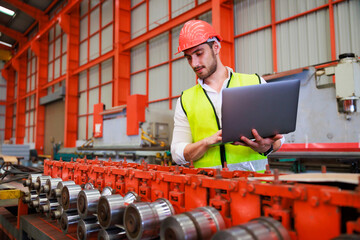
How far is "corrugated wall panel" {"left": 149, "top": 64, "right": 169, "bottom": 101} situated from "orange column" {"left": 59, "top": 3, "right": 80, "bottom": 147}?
568cm

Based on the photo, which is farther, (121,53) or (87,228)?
(121,53)

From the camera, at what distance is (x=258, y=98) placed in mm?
1186

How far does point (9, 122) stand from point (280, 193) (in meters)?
24.7

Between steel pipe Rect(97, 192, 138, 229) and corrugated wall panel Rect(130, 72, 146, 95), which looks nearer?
steel pipe Rect(97, 192, 138, 229)

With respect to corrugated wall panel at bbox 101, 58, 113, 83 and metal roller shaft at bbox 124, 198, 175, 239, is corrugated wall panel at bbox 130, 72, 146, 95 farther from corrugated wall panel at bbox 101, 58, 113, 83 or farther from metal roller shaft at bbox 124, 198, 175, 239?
metal roller shaft at bbox 124, 198, 175, 239

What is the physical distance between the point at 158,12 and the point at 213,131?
8.98 metres

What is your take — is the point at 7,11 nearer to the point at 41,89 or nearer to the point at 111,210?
the point at 41,89

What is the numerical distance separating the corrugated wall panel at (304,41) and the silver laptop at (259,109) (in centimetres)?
530

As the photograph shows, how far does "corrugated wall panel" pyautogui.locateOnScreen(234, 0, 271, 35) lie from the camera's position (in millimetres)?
6836

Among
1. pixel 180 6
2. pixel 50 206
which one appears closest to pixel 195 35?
pixel 50 206

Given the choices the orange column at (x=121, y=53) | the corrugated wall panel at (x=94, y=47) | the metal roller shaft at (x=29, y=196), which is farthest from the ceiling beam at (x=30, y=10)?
the metal roller shaft at (x=29, y=196)

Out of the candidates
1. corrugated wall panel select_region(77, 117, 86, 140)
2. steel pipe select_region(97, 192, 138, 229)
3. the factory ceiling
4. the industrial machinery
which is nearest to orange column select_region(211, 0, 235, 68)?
the industrial machinery

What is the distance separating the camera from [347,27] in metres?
5.45


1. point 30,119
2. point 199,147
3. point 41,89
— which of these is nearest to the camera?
point 199,147
